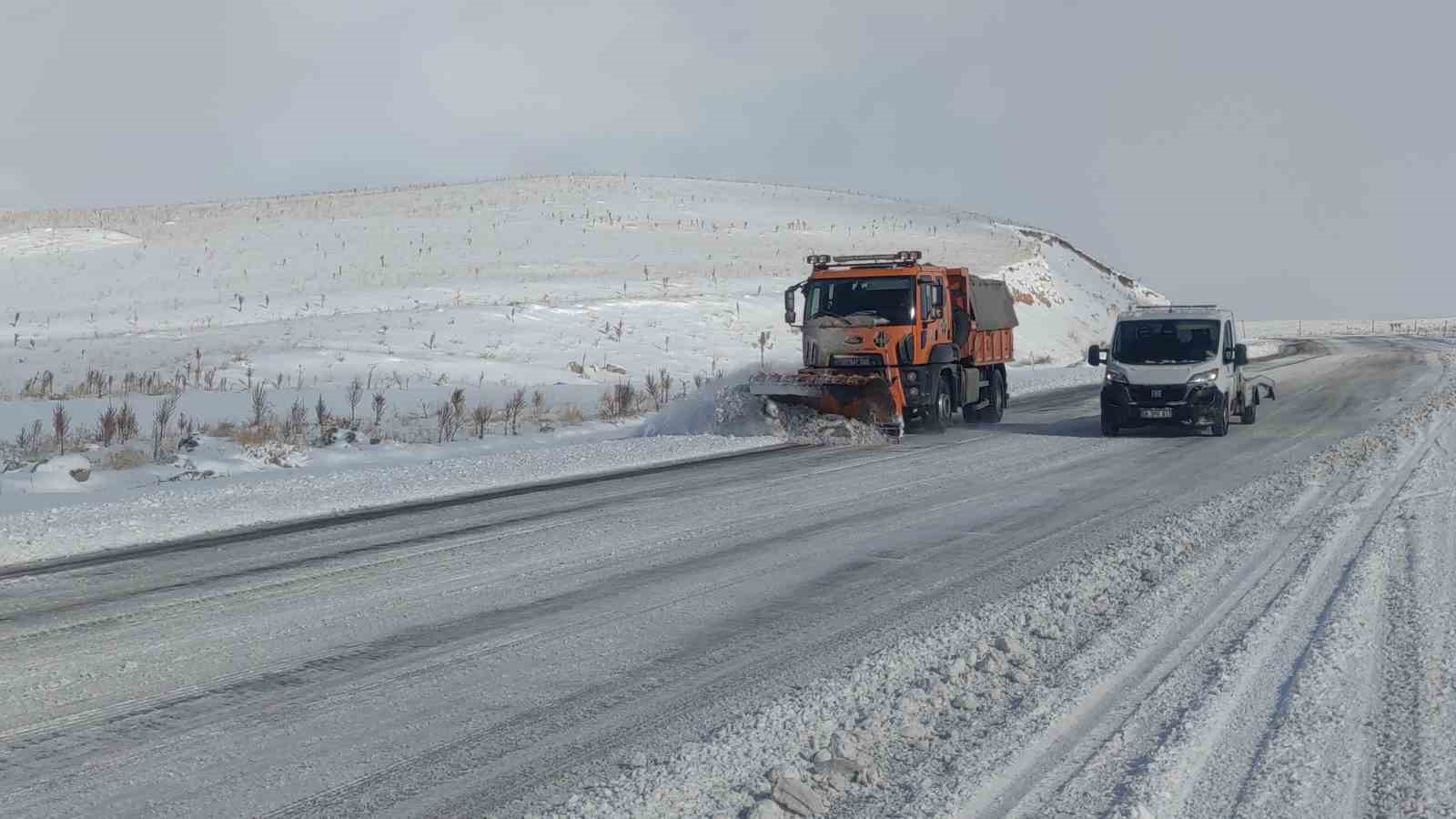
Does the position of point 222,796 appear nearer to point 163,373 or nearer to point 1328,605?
point 1328,605

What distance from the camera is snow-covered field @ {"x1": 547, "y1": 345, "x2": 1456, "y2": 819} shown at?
16.2 ft

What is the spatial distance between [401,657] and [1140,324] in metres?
17.6

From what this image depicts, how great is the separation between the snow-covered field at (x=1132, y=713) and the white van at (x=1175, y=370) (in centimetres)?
1120

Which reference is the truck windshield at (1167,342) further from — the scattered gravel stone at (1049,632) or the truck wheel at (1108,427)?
the scattered gravel stone at (1049,632)

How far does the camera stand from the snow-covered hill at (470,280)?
34344 mm

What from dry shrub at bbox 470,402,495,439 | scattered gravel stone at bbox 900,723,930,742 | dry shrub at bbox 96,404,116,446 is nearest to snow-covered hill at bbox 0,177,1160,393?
dry shrub at bbox 470,402,495,439

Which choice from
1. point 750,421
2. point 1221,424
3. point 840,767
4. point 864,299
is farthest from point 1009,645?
point 1221,424

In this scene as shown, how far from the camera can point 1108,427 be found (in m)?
21.0

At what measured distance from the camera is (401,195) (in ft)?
298

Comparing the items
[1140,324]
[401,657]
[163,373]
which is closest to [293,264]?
[163,373]

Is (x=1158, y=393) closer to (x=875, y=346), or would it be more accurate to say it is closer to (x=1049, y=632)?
(x=875, y=346)

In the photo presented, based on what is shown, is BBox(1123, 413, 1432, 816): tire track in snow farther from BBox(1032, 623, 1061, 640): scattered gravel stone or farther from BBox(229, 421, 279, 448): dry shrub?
BBox(229, 421, 279, 448): dry shrub

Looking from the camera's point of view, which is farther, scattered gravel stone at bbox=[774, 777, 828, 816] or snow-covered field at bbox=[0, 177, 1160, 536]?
snow-covered field at bbox=[0, 177, 1160, 536]

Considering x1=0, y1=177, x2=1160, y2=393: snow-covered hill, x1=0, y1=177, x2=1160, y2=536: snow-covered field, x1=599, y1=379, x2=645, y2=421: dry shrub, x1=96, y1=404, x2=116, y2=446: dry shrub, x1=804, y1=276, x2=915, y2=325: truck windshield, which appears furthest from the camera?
x1=0, y1=177, x2=1160, y2=393: snow-covered hill
